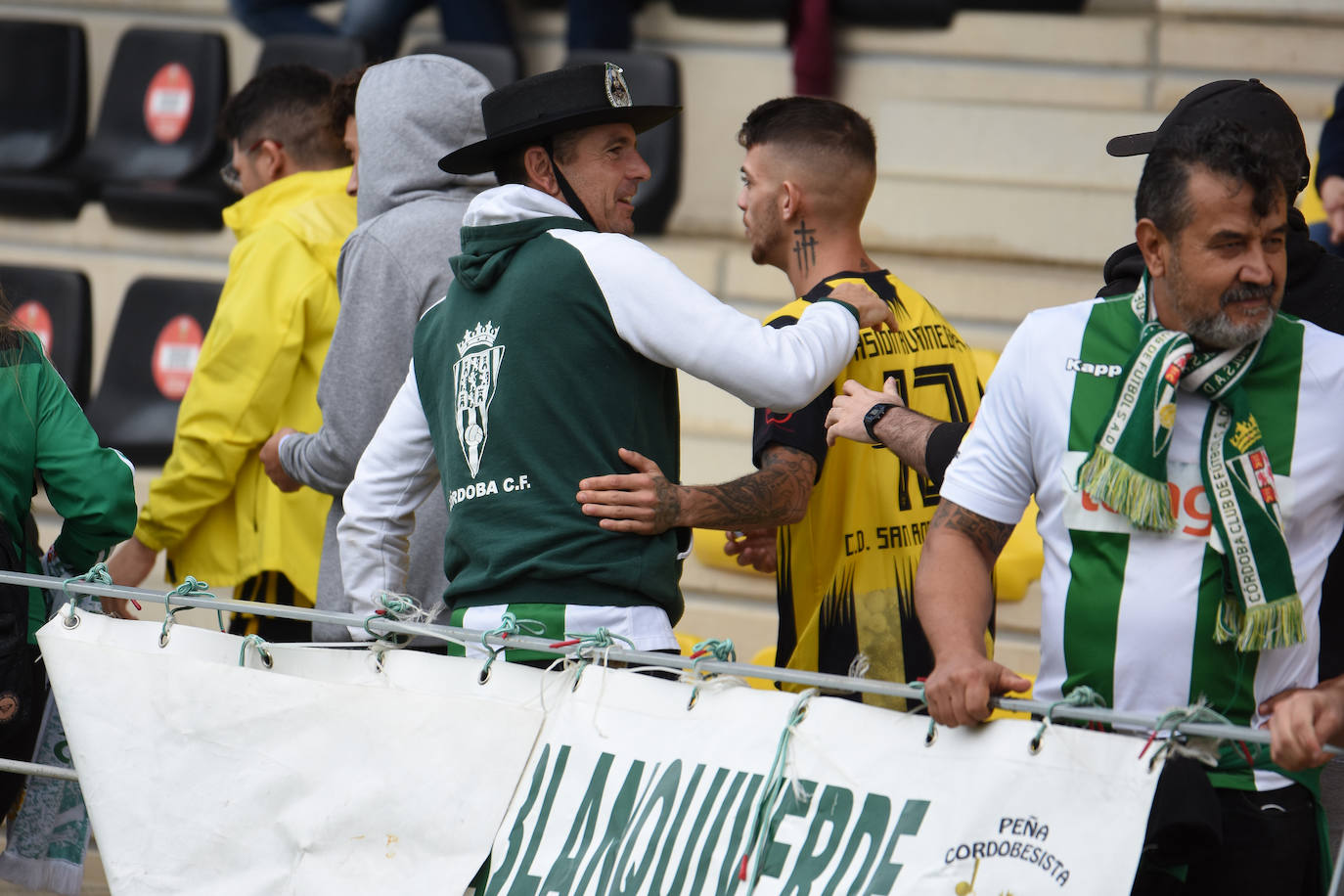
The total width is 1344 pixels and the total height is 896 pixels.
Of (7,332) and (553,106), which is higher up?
(553,106)

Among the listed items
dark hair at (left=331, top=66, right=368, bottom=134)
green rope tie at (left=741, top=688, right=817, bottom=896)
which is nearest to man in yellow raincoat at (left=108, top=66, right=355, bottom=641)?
dark hair at (left=331, top=66, right=368, bottom=134)

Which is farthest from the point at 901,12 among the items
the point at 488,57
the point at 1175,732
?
the point at 1175,732

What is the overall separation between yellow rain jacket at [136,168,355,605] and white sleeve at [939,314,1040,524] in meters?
1.93

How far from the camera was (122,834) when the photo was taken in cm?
239

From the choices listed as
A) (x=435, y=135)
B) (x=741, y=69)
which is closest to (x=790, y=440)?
(x=435, y=135)

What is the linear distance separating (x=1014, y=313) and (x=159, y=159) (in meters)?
3.79

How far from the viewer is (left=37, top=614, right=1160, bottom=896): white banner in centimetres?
189

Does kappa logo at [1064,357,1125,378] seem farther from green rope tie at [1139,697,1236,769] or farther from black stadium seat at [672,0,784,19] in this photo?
black stadium seat at [672,0,784,19]

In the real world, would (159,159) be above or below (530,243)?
above

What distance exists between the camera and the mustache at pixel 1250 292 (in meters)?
1.96

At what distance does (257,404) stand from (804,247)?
1.42 meters

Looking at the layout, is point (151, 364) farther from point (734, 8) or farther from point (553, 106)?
point (553, 106)

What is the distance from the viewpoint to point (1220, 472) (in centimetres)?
195

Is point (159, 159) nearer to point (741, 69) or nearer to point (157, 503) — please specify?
point (741, 69)
